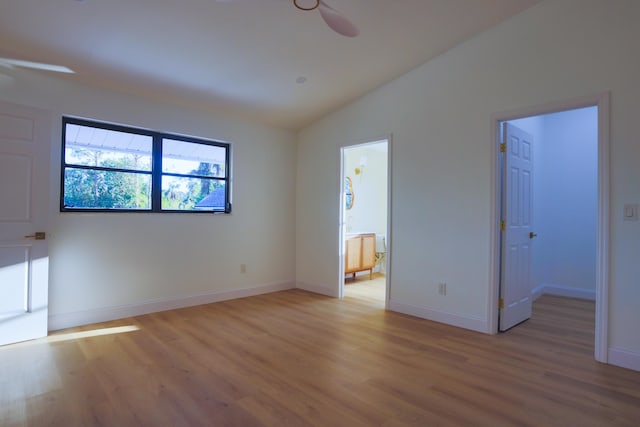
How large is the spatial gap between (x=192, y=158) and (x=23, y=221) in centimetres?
190

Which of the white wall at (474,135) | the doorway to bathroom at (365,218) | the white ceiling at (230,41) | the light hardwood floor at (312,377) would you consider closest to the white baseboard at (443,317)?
the white wall at (474,135)

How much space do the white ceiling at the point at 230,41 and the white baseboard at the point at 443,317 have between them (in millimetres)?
2793

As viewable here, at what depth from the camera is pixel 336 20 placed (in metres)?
2.44

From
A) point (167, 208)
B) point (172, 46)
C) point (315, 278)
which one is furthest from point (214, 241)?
point (172, 46)

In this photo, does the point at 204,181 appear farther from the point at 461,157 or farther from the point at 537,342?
the point at 537,342

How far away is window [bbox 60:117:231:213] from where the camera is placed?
3.64 m

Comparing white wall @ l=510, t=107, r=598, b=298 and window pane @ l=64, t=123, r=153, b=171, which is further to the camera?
white wall @ l=510, t=107, r=598, b=298

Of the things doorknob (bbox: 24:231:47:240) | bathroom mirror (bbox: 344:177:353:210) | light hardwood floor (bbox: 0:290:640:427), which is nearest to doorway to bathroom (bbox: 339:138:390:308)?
bathroom mirror (bbox: 344:177:353:210)

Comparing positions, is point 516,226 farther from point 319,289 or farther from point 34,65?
point 34,65

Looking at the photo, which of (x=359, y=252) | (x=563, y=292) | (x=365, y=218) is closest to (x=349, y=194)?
(x=365, y=218)

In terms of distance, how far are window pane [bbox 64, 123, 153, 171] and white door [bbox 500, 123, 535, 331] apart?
4029 mm

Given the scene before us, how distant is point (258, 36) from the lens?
3182 millimetres

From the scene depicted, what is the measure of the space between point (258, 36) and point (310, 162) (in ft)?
8.03

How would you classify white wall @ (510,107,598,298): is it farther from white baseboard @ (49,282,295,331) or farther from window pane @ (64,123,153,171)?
window pane @ (64,123,153,171)
